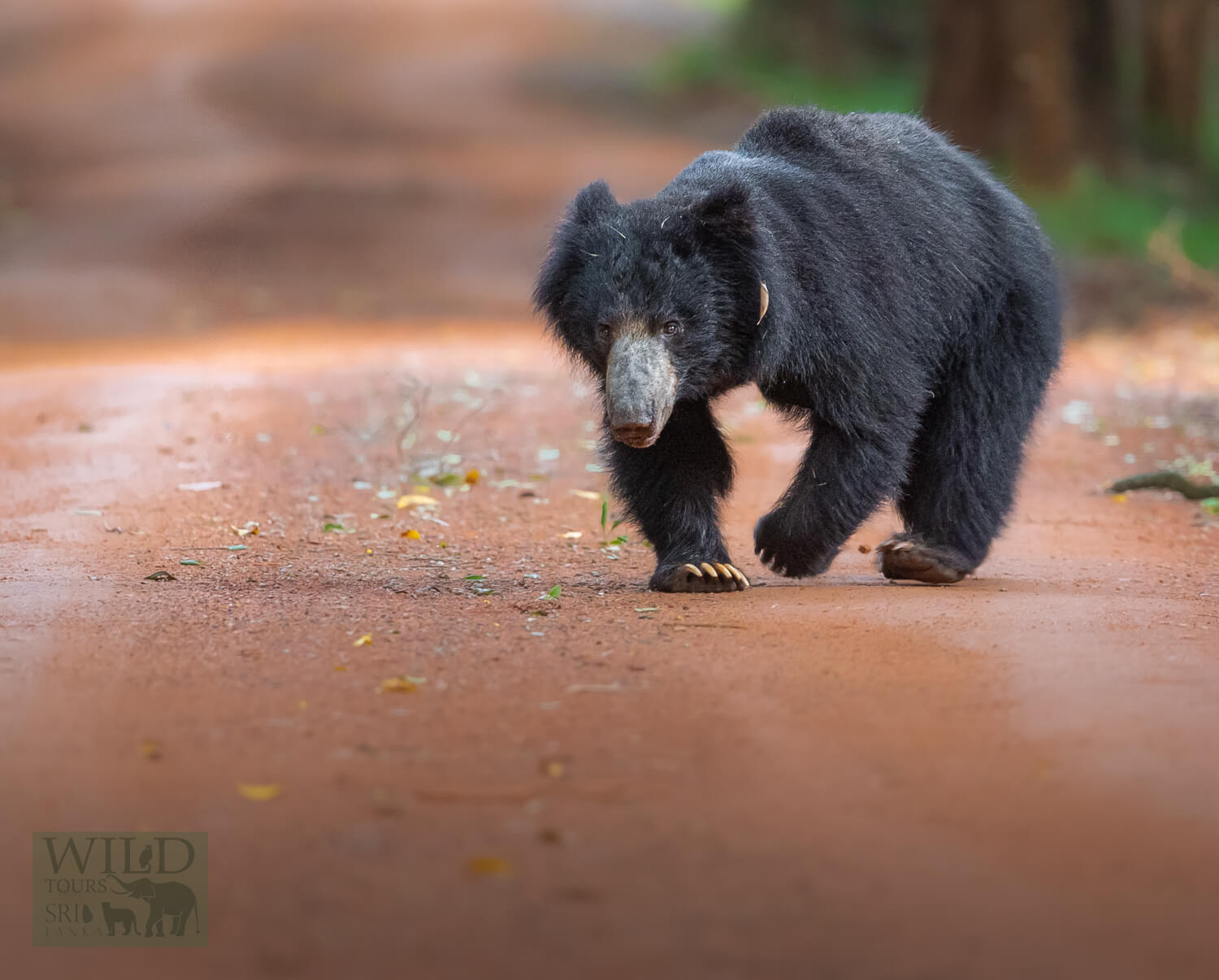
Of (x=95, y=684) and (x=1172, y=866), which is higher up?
(x=1172, y=866)

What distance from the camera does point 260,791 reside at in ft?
9.42

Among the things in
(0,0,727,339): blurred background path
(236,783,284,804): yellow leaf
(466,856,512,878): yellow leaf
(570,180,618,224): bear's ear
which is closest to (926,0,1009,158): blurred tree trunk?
(0,0,727,339): blurred background path

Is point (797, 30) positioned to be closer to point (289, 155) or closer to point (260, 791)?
point (289, 155)

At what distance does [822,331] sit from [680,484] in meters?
0.71

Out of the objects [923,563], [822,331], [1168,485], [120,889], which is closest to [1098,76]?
[1168,485]

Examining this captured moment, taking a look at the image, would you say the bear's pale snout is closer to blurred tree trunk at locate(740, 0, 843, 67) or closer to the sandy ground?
the sandy ground

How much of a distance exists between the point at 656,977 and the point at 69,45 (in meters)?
→ 27.4

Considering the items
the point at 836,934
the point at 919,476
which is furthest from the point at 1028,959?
the point at 919,476

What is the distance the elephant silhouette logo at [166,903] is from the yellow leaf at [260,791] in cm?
28

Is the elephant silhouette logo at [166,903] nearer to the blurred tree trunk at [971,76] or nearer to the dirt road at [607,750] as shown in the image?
the dirt road at [607,750]

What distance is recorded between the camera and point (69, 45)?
26484 mm

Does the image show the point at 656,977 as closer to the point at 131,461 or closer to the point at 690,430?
the point at 690,430

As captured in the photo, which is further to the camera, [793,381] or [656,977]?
[793,381]

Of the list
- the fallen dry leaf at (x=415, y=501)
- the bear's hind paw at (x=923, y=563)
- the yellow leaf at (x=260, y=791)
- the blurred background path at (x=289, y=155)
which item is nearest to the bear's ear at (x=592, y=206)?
the bear's hind paw at (x=923, y=563)
